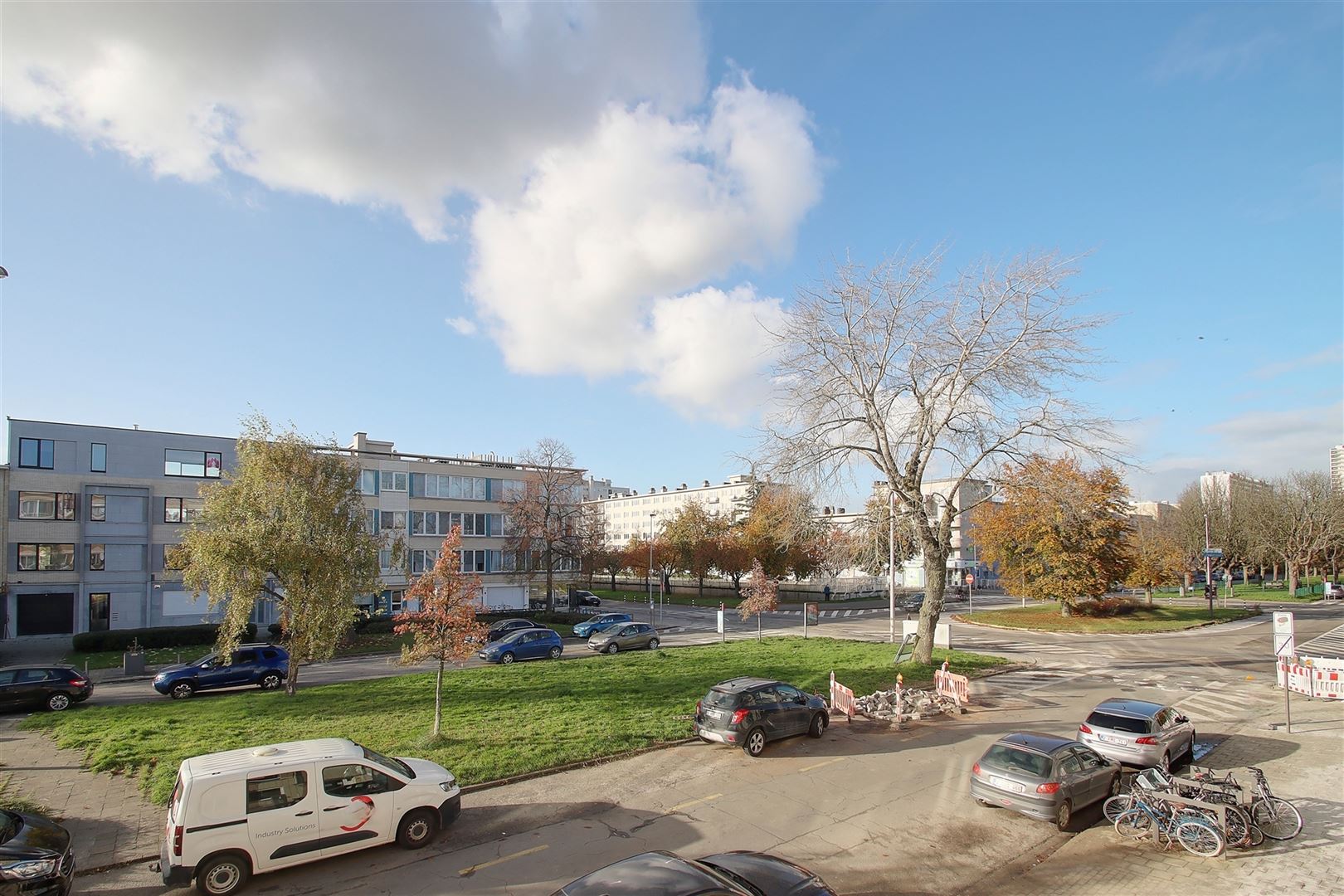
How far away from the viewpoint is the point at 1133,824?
1157 centimetres

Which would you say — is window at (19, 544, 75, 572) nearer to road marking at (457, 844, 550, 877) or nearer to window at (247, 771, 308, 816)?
window at (247, 771, 308, 816)

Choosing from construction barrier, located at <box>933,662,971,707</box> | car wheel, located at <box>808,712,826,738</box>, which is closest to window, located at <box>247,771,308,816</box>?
car wheel, located at <box>808,712,826,738</box>

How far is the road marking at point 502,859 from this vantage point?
389 inches

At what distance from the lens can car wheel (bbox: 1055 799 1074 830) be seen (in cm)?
1175

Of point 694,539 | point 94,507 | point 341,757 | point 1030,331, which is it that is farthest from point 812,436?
point 694,539

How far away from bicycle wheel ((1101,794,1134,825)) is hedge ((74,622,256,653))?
3848 cm

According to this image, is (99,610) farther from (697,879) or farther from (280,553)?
(697,879)

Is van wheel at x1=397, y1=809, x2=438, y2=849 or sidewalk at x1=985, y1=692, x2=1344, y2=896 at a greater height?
van wheel at x1=397, y1=809, x2=438, y2=849

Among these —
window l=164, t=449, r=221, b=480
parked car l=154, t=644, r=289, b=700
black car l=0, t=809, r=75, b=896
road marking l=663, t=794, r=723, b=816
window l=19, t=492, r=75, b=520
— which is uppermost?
window l=164, t=449, r=221, b=480

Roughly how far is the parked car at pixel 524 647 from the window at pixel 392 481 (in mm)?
22728

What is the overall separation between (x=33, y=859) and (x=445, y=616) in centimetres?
782

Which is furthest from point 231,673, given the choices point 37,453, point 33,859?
point 37,453

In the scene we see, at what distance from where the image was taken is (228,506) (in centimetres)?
2239

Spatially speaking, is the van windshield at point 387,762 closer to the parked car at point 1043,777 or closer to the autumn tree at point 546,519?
the parked car at point 1043,777
